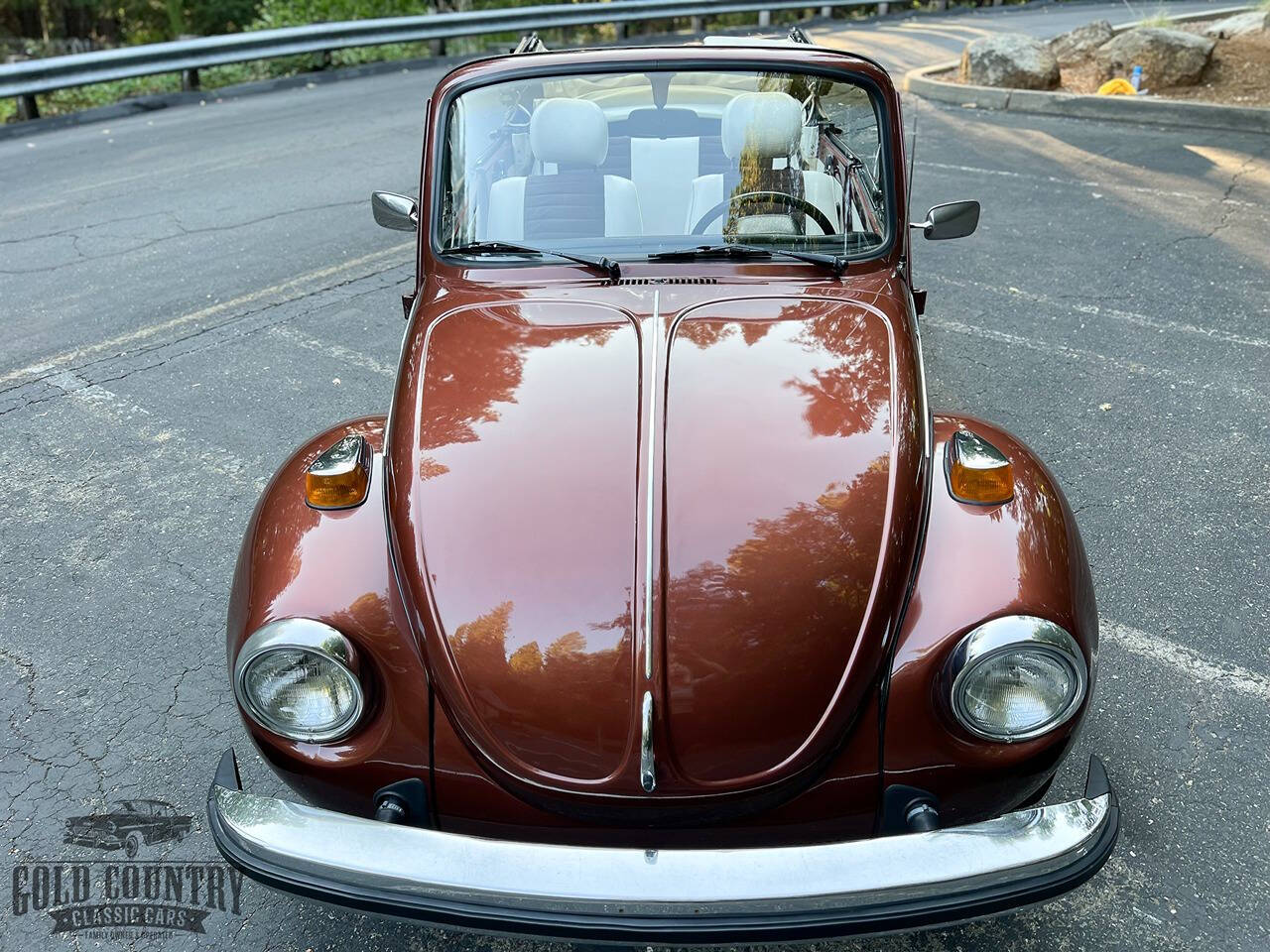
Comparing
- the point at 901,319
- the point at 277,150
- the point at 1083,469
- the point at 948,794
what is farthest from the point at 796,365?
the point at 277,150

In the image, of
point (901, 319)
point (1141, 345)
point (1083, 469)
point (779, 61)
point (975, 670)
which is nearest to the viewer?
point (975, 670)

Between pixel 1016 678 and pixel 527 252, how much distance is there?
1.86 meters

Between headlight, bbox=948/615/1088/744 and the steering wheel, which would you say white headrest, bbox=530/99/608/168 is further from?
headlight, bbox=948/615/1088/744

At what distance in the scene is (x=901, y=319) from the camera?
9.51 ft

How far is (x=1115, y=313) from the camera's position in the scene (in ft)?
18.9

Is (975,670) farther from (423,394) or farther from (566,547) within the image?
(423,394)

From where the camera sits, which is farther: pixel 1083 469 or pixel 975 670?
pixel 1083 469

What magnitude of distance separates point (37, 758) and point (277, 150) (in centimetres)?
793

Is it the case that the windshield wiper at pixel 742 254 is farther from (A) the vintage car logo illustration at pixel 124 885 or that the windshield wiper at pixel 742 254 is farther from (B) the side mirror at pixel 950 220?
(A) the vintage car logo illustration at pixel 124 885

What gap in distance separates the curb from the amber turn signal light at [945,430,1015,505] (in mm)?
9089

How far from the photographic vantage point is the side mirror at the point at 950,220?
3494mm

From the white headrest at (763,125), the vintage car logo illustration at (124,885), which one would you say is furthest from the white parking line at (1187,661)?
the vintage car logo illustration at (124,885)

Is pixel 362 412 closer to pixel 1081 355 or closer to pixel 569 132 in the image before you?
pixel 569 132

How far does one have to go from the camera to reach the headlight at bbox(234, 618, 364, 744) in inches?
83.7
